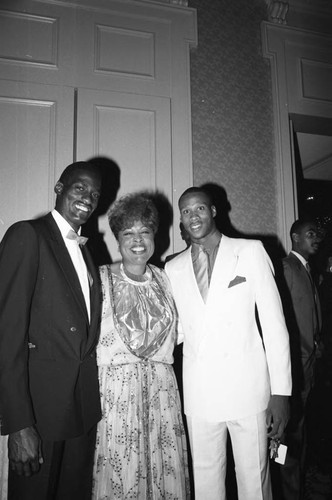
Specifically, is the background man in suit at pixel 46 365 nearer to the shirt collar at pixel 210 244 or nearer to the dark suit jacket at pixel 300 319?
the shirt collar at pixel 210 244

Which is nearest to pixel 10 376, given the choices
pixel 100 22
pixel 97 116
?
pixel 97 116

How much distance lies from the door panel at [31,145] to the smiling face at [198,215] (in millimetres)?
1685

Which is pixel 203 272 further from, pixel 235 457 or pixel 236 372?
pixel 235 457

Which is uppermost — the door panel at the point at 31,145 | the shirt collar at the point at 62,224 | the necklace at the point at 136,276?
the door panel at the point at 31,145

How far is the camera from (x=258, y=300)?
7.14 feet

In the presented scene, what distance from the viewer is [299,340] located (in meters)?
3.31

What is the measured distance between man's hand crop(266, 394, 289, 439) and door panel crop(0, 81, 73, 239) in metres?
2.54

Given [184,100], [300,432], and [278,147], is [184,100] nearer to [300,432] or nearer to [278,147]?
[278,147]

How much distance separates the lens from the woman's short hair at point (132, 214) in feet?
8.06

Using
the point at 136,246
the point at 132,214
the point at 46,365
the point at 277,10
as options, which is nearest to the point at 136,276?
the point at 136,246

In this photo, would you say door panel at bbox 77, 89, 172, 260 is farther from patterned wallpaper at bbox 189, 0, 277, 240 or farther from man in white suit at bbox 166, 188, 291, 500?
man in white suit at bbox 166, 188, 291, 500

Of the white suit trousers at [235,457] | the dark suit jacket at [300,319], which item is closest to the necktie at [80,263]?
the white suit trousers at [235,457]

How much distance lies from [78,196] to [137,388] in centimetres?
108

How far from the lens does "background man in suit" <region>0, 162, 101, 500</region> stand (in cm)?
163
